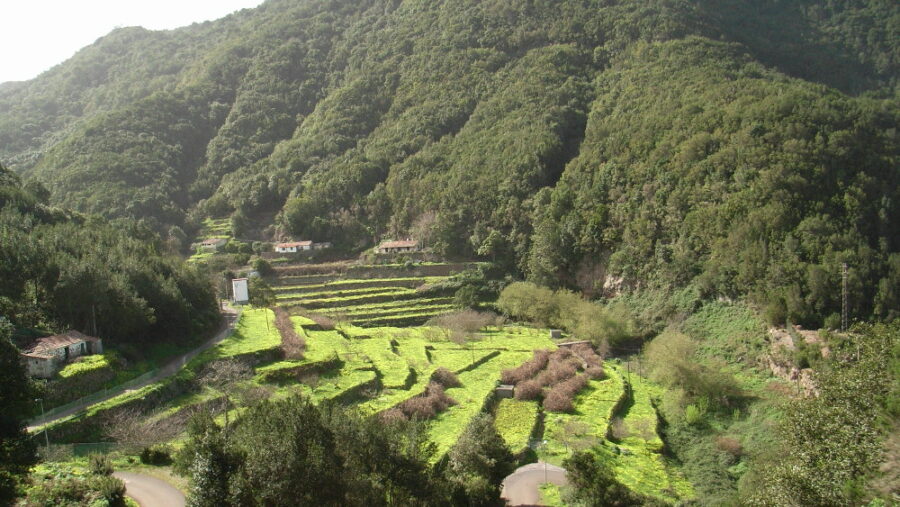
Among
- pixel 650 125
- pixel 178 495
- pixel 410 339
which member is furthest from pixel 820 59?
pixel 178 495

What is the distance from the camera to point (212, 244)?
69.2 metres

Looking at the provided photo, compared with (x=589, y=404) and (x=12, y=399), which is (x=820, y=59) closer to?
(x=589, y=404)

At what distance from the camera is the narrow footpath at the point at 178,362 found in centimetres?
2427

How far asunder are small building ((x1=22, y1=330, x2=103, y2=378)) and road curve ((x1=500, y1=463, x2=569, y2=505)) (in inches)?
727

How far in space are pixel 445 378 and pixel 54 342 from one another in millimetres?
18502

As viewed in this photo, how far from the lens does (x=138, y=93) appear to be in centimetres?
10356

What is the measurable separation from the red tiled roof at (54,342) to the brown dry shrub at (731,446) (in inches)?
1149

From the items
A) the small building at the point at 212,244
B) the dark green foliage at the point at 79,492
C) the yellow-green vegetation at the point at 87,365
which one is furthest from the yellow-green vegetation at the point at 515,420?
the small building at the point at 212,244

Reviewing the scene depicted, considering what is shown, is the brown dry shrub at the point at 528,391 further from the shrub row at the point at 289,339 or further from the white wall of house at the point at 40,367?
the white wall of house at the point at 40,367

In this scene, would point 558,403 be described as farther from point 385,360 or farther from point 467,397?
point 385,360

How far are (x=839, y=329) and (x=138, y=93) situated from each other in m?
104

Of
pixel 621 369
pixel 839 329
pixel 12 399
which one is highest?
pixel 12 399

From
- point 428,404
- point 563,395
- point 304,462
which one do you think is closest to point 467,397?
point 428,404

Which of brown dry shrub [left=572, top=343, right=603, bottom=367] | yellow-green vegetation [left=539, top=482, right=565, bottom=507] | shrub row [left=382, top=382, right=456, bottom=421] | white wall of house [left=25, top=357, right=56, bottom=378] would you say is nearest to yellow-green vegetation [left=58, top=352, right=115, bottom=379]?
white wall of house [left=25, top=357, right=56, bottom=378]
